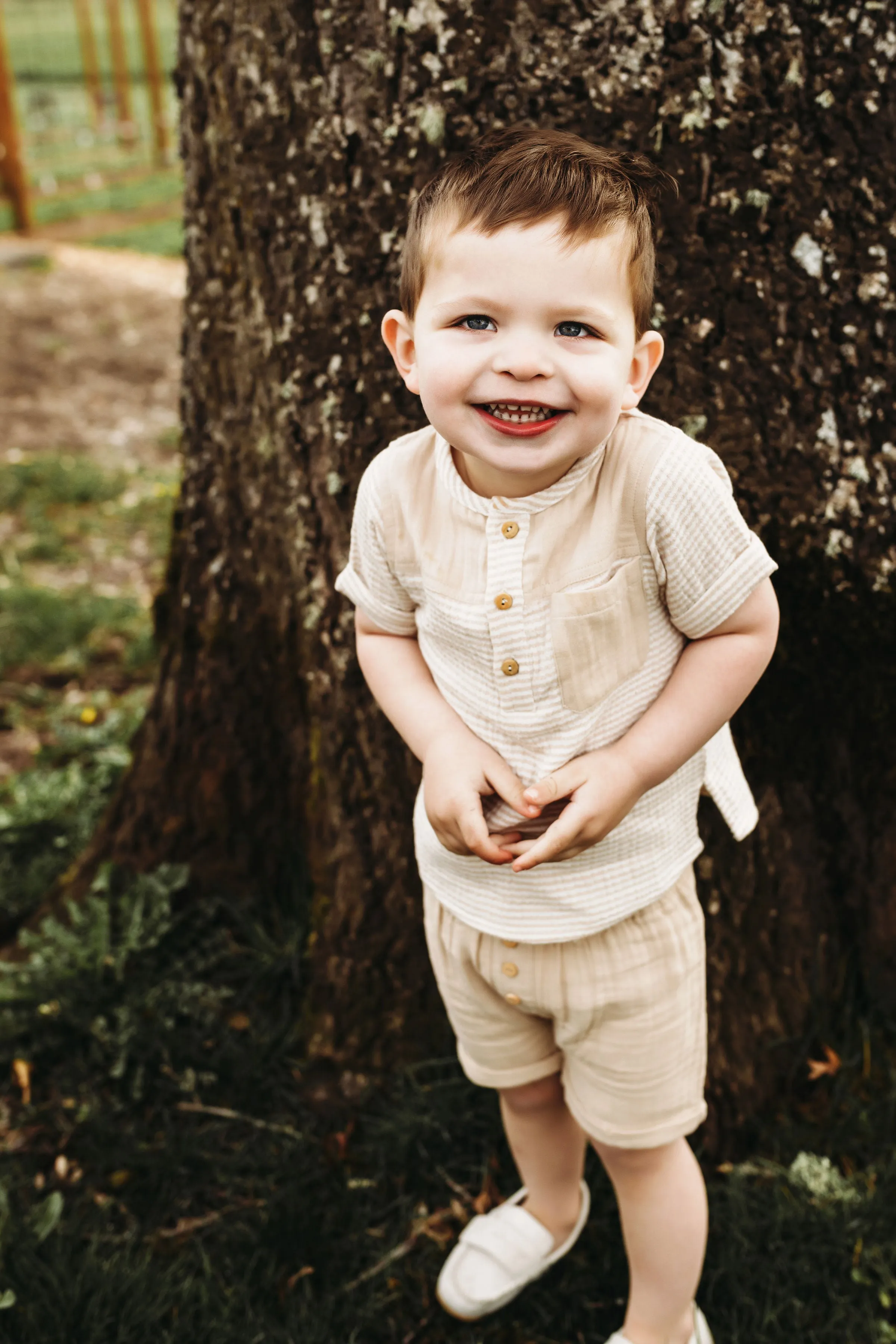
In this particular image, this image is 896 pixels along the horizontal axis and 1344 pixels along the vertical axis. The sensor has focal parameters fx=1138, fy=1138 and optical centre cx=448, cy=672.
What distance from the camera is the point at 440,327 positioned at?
129 centimetres

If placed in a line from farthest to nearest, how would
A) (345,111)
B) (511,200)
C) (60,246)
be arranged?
1. (60,246)
2. (345,111)
3. (511,200)

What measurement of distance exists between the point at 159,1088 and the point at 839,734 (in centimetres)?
154

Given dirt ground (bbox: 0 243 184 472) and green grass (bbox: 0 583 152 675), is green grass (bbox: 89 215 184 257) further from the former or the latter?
green grass (bbox: 0 583 152 675)

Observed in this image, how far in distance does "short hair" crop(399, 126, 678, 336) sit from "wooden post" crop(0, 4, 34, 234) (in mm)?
9493

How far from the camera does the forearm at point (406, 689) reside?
1539mm

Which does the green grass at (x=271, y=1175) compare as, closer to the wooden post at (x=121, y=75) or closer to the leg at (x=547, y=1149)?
the leg at (x=547, y=1149)

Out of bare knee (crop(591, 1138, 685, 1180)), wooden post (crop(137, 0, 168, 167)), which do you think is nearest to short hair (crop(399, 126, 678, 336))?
bare knee (crop(591, 1138, 685, 1180))

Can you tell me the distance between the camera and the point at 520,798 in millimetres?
1431

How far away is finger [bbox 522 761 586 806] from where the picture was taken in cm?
140

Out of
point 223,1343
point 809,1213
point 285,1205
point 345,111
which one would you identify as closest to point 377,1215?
point 285,1205

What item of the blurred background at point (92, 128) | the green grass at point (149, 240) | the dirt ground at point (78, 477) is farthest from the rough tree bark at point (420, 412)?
the green grass at point (149, 240)

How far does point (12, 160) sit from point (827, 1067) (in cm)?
1010

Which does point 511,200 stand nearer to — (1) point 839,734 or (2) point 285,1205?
(1) point 839,734

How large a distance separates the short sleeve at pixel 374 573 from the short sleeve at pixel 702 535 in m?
0.37
